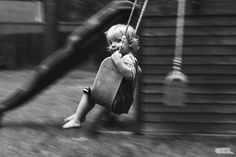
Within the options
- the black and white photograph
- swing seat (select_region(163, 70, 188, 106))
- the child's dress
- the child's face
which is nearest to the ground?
the black and white photograph

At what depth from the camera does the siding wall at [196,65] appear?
4.38m

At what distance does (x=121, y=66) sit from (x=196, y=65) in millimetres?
881

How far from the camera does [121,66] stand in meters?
3.94

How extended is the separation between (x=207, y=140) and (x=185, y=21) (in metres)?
1.17

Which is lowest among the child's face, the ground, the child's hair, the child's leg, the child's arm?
the ground

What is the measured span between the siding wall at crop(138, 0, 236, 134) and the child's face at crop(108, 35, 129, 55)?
0.55m

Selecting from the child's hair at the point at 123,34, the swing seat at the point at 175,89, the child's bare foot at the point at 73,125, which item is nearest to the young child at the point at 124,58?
the child's hair at the point at 123,34

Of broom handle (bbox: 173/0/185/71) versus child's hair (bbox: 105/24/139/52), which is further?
broom handle (bbox: 173/0/185/71)

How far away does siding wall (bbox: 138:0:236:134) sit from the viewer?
4.38 m

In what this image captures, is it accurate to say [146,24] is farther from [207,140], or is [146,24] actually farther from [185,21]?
[207,140]

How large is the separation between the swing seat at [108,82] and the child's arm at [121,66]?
10 centimetres

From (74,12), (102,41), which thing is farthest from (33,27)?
(102,41)

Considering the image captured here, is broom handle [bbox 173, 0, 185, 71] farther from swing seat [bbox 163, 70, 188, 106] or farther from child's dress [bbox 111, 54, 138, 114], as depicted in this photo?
child's dress [bbox 111, 54, 138, 114]

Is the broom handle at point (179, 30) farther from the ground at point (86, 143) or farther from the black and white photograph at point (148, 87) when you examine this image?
the ground at point (86, 143)
